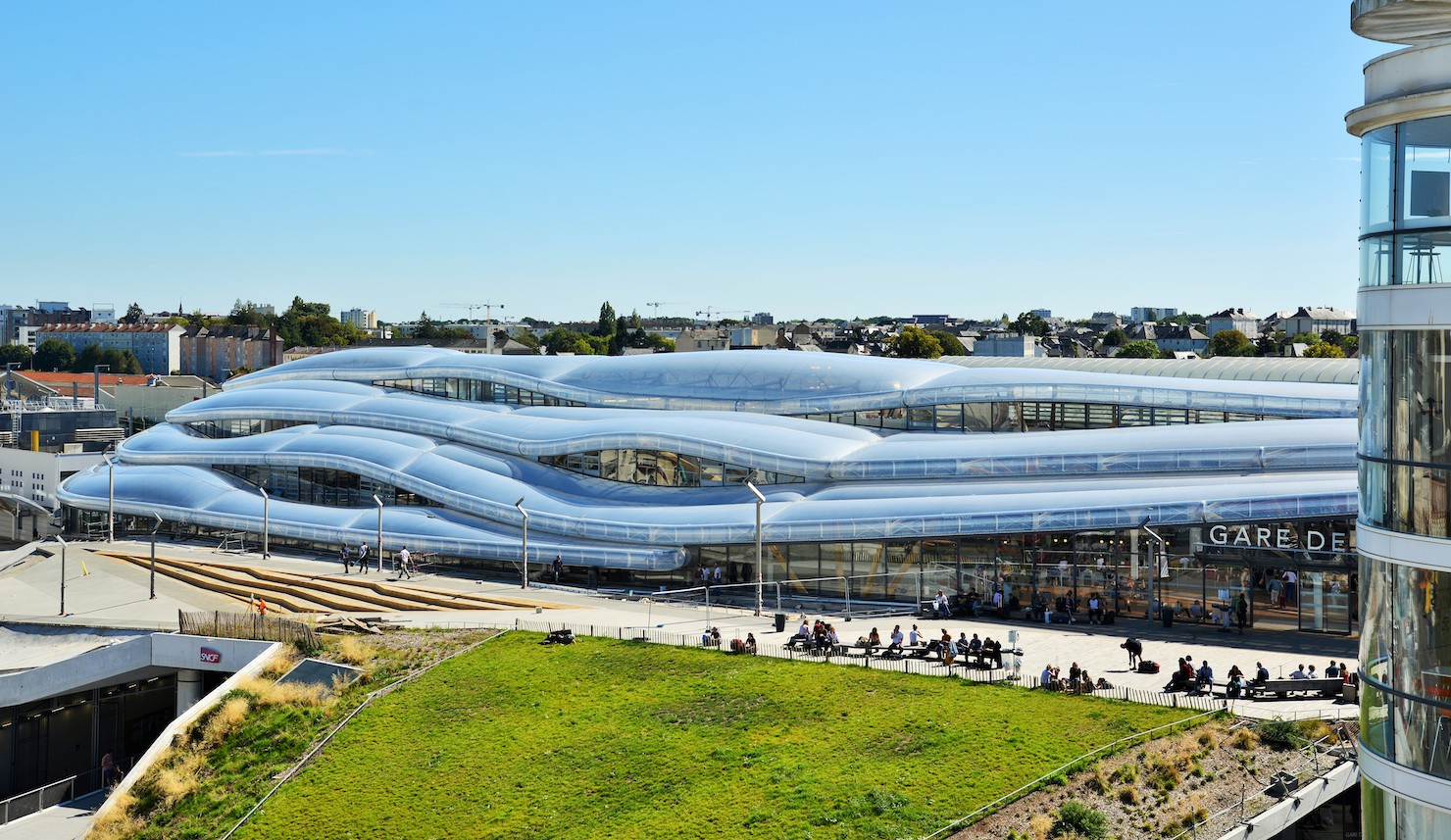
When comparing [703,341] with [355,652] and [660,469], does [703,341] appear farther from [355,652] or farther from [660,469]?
[355,652]

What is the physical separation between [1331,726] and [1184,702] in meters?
3.18

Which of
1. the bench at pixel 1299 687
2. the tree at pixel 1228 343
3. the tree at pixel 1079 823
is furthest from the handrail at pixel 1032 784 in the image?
the tree at pixel 1228 343

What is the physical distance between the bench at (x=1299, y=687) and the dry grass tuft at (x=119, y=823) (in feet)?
93.8

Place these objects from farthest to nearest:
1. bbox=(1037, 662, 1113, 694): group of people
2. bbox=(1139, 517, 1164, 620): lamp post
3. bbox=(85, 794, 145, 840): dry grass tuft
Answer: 1. bbox=(1139, 517, 1164, 620): lamp post
2. bbox=(85, 794, 145, 840): dry grass tuft
3. bbox=(1037, 662, 1113, 694): group of people

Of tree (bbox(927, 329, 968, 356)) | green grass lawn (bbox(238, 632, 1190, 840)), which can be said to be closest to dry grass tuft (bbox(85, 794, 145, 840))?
green grass lawn (bbox(238, 632, 1190, 840))

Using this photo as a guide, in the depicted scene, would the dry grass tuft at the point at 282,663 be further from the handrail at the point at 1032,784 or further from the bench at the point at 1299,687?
the bench at the point at 1299,687

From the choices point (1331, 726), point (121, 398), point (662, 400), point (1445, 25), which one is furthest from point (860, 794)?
point (121, 398)

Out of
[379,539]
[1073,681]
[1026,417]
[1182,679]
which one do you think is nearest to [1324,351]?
[1026,417]

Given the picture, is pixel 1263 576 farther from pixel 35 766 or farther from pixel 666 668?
pixel 35 766

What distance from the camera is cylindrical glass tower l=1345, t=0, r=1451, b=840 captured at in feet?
→ 38.0

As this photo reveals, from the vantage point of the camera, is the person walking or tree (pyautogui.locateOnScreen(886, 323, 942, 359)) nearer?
the person walking

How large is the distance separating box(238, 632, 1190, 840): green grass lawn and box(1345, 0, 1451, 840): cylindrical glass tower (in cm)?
1655

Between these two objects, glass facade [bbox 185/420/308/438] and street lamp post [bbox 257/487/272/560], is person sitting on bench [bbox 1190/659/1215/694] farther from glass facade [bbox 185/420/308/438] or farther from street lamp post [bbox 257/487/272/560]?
glass facade [bbox 185/420/308/438]

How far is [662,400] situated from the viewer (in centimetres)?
6650
